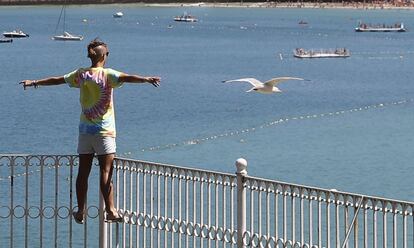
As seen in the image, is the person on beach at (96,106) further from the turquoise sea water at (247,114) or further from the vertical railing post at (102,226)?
the turquoise sea water at (247,114)

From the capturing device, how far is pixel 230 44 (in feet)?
429

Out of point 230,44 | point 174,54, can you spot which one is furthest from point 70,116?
point 230,44

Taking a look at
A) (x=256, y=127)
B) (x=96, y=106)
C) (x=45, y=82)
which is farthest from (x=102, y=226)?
(x=256, y=127)

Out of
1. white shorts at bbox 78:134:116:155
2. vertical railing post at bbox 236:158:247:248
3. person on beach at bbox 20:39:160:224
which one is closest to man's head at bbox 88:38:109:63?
person on beach at bbox 20:39:160:224

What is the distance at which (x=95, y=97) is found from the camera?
37.6ft

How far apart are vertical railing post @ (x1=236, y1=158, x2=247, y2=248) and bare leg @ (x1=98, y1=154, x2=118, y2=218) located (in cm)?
111

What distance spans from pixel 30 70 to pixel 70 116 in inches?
1433

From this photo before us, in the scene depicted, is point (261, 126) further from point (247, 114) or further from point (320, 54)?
point (320, 54)

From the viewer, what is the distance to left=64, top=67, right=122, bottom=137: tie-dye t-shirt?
11.4 m

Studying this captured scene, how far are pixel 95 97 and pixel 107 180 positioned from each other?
28.7 inches

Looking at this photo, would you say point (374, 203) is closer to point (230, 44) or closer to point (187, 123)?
point (187, 123)

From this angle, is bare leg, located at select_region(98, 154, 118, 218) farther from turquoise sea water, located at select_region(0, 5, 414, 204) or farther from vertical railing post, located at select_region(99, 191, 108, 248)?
turquoise sea water, located at select_region(0, 5, 414, 204)

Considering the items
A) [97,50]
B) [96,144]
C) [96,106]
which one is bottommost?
[96,144]

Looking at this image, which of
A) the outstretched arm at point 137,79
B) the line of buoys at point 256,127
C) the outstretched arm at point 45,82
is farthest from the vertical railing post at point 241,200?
the line of buoys at point 256,127
